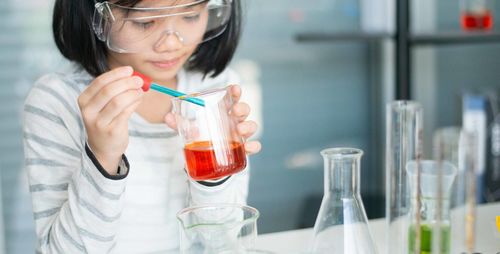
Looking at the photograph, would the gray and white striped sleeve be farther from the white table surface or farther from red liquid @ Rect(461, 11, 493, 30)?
red liquid @ Rect(461, 11, 493, 30)

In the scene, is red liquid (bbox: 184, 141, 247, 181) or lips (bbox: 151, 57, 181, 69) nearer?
red liquid (bbox: 184, 141, 247, 181)

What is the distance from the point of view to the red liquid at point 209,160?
1020 millimetres

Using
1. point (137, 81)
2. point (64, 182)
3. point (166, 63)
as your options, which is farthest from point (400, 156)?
point (64, 182)

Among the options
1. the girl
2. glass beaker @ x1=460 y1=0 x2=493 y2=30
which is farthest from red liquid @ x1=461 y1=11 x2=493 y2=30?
the girl

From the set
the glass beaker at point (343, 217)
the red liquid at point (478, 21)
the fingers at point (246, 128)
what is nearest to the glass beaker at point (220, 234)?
the glass beaker at point (343, 217)

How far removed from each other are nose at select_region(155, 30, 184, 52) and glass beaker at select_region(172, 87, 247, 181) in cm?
19

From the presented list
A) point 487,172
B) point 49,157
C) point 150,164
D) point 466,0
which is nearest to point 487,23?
point 466,0

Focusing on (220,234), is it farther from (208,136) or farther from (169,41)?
(169,41)

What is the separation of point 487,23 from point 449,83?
440mm

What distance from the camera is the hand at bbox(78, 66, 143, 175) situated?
1049 millimetres

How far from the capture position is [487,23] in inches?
93.6

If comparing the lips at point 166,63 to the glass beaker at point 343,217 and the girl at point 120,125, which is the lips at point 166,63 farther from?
the glass beaker at point 343,217

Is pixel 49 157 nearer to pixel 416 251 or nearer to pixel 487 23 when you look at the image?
pixel 416 251

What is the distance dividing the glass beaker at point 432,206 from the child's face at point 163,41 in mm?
481
